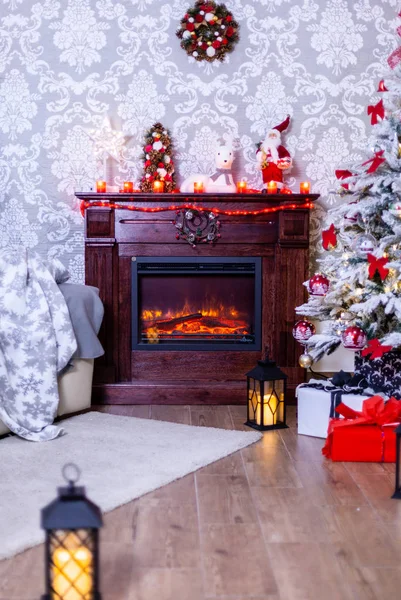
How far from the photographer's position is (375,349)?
9.98 feet

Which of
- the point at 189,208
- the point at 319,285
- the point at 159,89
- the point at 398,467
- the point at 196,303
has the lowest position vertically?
the point at 398,467

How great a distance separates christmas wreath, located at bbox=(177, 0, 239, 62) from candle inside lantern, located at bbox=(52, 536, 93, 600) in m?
3.39

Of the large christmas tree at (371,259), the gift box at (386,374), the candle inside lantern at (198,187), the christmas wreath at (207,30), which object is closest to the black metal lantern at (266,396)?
the large christmas tree at (371,259)

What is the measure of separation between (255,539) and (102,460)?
2.95 ft

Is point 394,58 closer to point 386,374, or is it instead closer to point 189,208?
point 189,208

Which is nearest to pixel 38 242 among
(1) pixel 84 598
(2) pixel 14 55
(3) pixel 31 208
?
(3) pixel 31 208

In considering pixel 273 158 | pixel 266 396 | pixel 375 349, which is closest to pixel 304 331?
pixel 266 396

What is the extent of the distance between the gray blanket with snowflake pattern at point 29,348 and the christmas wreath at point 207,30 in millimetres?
1745

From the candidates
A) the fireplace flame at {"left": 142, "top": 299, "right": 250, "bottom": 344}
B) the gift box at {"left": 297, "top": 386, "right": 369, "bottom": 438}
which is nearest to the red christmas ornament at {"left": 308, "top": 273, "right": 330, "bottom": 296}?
the gift box at {"left": 297, "top": 386, "right": 369, "bottom": 438}

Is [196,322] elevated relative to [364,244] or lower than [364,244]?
lower

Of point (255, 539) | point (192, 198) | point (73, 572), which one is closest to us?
point (73, 572)

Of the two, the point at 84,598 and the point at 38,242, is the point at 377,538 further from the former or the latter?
the point at 38,242

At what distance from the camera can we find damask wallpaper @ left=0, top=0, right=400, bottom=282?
4.25 meters

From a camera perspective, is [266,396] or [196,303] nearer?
[266,396]
